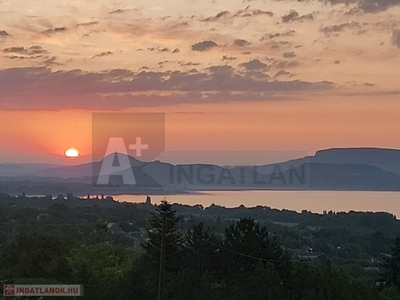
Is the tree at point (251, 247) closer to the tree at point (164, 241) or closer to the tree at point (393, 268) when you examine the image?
the tree at point (164, 241)

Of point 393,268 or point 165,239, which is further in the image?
point 393,268

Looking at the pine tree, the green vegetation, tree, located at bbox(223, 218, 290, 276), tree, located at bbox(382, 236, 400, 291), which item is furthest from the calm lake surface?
the pine tree

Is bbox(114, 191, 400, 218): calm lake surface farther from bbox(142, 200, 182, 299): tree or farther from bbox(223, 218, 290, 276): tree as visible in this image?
bbox(142, 200, 182, 299): tree

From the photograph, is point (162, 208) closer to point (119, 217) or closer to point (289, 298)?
point (289, 298)

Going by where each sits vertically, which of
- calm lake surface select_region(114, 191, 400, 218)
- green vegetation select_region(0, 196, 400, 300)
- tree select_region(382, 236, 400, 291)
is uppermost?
calm lake surface select_region(114, 191, 400, 218)

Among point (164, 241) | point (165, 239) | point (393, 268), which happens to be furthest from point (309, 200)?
point (164, 241)

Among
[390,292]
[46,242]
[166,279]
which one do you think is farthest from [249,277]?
[46,242]

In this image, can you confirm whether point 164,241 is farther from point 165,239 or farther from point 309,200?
point 309,200

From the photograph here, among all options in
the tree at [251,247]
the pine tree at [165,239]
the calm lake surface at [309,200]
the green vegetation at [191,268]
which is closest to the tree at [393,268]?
the green vegetation at [191,268]

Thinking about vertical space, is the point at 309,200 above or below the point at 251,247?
above
